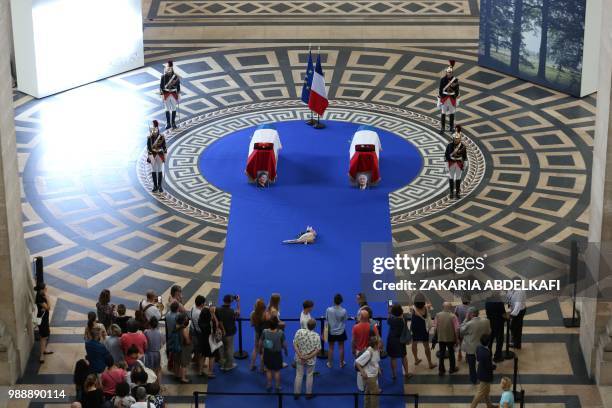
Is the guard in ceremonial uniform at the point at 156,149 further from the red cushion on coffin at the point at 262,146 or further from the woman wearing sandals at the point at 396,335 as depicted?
the woman wearing sandals at the point at 396,335

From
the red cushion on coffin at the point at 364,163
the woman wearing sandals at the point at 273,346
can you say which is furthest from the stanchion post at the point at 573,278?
the red cushion on coffin at the point at 364,163

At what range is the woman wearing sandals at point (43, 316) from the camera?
18.5 metres

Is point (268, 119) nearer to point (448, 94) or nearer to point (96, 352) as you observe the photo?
point (448, 94)

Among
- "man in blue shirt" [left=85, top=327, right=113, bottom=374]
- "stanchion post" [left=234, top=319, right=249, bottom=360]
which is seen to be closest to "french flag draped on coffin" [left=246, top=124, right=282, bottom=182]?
"stanchion post" [left=234, top=319, right=249, bottom=360]

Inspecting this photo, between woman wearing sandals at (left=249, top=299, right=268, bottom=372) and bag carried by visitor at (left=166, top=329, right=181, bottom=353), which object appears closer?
bag carried by visitor at (left=166, top=329, right=181, bottom=353)

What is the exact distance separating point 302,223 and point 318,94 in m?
5.43

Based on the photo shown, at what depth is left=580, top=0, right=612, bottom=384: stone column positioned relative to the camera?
17172mm

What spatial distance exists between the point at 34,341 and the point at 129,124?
32.6ft

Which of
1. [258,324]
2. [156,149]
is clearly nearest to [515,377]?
[258,324]

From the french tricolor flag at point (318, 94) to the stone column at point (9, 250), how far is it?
10.7 metres

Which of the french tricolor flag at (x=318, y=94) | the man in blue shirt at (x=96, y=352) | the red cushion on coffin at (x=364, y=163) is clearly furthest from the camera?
the french tricolor flag at (x=318, y=94)

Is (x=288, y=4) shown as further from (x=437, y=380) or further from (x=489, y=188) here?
(x=437, y=380)

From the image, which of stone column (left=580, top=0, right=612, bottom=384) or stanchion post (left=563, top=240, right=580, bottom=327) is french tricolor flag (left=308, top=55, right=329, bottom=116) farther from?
stone column (left=580, top=0, right=612, bottom=384)

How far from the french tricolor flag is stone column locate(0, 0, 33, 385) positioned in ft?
35.0
